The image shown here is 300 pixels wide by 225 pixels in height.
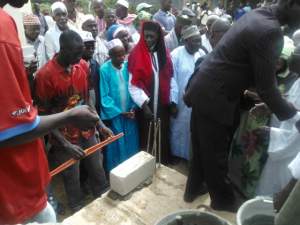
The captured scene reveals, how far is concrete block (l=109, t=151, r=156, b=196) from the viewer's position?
2.90 metres

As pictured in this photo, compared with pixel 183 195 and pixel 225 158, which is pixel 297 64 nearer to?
pixel 225 158

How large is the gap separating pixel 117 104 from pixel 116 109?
65mm

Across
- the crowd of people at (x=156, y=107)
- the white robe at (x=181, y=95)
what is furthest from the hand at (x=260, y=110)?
the white robe at (x=181, y=95)

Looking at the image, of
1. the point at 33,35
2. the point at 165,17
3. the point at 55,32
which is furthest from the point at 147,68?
the point at 165,17

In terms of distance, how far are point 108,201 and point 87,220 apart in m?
0.27

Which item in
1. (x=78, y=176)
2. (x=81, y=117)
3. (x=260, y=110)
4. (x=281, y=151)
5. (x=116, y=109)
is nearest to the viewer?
(x=81, y=117)

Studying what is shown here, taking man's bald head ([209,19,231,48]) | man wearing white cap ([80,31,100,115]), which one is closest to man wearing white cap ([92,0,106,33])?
man wearing white cap ([80,31,100,115])

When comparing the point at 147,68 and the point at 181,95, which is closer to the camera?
the point at 147,68

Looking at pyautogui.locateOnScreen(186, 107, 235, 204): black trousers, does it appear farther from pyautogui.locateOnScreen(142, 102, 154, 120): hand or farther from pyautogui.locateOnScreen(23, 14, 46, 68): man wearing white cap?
pyautogui.locateOnScreen(23, 14, 46, 68): man wearing white cap

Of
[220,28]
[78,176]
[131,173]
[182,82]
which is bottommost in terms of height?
[78,176]

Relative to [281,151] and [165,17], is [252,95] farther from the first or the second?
[165,17]

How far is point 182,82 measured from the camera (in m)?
3.95

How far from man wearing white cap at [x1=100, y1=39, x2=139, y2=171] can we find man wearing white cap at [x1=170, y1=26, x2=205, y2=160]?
0.50 m

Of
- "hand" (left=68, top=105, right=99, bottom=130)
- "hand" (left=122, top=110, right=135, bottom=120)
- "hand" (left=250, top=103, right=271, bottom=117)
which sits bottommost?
"hand" (left=122, top=110, right=135, bottom=120)
